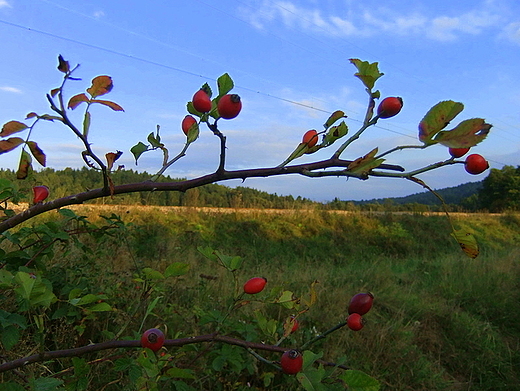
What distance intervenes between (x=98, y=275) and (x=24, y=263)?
1.77 metres

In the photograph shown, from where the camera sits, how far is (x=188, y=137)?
2.27 ft

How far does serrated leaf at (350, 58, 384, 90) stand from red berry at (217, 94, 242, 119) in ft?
0.77

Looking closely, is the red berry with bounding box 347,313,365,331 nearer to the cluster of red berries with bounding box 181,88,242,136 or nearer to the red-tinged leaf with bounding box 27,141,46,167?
the cluster of red berries with bounding box 181,88,242,136

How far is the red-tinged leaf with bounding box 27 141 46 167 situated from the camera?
2.43 feet

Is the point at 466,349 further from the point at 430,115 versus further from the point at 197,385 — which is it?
the point at 430,115

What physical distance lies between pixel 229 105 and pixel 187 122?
181 mm

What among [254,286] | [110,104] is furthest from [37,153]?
[254,286]

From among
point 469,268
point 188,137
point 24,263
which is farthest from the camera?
point 469,268

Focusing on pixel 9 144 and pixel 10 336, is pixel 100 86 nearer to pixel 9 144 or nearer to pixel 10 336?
pixel 9 144

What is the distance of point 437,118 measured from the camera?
58cm

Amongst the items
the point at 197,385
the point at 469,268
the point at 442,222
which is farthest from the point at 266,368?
the point at 442,222

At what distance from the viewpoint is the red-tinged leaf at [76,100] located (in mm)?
725

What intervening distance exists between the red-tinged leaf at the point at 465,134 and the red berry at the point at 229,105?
0.29 meters

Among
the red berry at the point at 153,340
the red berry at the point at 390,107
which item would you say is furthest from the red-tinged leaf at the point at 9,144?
the red berry at the point at 390,107
